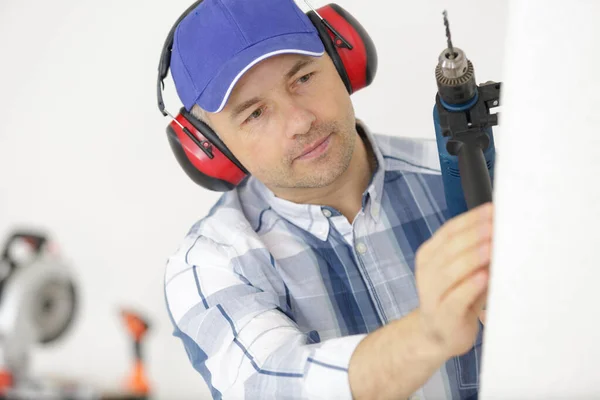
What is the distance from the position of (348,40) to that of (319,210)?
0.34 meters

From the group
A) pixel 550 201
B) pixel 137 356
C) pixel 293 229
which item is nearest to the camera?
pixel 550 201

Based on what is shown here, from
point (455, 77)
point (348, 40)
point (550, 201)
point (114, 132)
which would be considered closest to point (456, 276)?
Result: point (550, 201)

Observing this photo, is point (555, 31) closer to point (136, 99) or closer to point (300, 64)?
point (300, 64)

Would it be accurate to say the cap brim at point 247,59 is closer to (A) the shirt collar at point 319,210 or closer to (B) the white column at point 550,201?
A: (A) the shirt collar at point 319,210

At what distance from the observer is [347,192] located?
141cm

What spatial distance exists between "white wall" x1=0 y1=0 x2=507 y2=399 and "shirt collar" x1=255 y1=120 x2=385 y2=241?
519 mm

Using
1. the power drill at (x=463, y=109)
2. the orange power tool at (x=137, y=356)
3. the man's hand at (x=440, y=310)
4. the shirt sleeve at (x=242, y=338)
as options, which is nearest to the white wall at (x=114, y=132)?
the orange power tool at (x=137, y=356)

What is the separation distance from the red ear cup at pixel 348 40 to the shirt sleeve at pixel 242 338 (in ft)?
1.37

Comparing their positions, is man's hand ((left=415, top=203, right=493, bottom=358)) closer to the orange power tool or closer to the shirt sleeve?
the shirt sleeve

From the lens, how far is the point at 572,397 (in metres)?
0.52

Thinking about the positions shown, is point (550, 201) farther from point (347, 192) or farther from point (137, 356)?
point (137, 356)

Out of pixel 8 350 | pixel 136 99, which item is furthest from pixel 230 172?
pixel 136 99

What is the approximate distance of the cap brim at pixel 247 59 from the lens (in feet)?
3.93

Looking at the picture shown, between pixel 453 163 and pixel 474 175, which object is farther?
pixel 453 163
